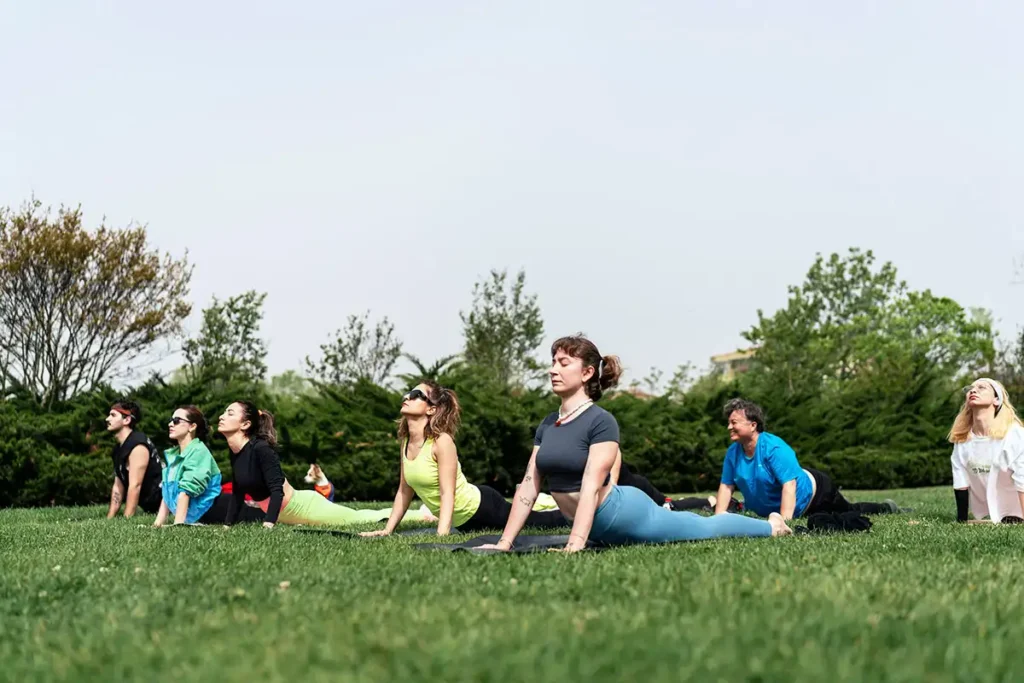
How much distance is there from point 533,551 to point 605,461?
79 centimetres

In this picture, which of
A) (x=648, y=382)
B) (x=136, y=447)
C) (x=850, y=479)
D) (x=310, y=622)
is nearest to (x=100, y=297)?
(x=136, y=447)

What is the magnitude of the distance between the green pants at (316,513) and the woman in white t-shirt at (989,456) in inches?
235

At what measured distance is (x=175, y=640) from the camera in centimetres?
387

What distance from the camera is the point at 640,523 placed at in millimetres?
7570

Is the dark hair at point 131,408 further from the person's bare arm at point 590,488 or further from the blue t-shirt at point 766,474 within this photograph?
the person's bare arm at point 590,488

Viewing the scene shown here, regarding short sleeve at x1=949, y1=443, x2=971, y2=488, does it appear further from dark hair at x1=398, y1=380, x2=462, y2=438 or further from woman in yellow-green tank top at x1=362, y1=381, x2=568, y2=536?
dark hair at x1=398, y1=380, x2=462, y2=438

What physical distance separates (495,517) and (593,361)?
11.9ft

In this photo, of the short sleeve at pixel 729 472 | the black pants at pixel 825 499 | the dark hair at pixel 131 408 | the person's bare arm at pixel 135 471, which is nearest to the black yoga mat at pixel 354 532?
the short sleeve at pixel 729 472

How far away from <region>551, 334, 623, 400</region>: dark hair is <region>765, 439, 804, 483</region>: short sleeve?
129 inches

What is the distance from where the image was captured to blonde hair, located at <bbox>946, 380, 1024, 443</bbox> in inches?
403

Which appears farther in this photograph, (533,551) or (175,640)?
(533,551)

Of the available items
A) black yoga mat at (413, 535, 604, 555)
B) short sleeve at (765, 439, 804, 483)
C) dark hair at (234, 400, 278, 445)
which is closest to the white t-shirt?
short sleeve at (765, 439, 804, 483)

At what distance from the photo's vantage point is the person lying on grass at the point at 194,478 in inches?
443

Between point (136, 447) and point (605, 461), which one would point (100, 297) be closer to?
point (136, 447)
